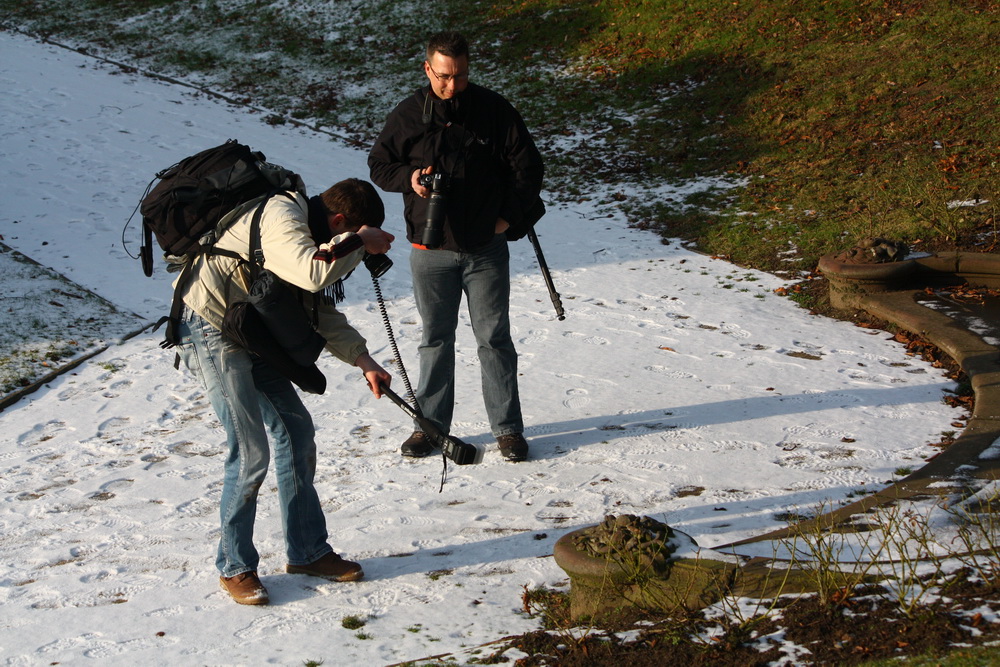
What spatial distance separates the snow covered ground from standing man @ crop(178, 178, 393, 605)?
0.21m

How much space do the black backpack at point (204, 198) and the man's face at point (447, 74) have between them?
1.32m

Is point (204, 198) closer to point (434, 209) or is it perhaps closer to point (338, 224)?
point (338, 224)

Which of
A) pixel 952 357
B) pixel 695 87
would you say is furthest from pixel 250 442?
pixel 695 87

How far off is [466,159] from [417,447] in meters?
1.62

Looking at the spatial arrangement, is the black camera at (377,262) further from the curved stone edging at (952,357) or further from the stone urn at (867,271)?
the stone urn at (867,271)

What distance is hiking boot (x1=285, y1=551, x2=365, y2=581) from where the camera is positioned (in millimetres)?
4047

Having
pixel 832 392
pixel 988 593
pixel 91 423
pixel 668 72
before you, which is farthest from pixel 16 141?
pixel 988 593

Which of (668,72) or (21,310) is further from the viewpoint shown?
(668,72)

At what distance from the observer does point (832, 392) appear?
18.9ft

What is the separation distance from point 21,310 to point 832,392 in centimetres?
618

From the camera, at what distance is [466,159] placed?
4727 millimetres

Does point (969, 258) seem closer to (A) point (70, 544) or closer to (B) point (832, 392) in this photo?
(B) point (832, 392)

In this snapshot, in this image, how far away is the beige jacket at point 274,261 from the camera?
3.36 metres

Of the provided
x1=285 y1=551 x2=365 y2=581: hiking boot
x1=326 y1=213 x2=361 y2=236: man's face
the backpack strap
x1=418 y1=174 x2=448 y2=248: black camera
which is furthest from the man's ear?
x1=285 y1=551 x2=365 y2=581: hiking boot
